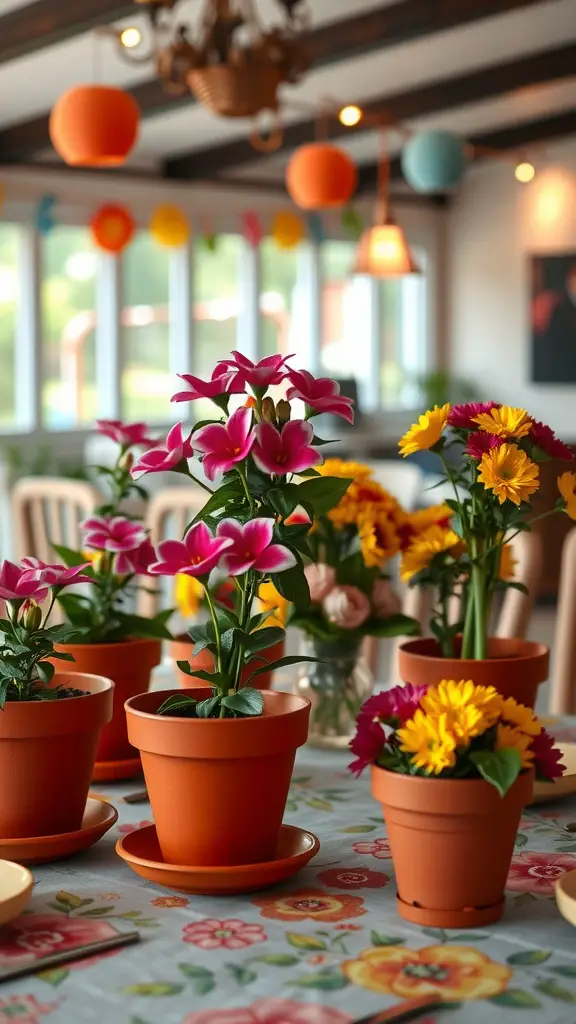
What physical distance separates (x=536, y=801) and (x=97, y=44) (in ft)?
18.2

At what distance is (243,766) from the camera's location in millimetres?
980

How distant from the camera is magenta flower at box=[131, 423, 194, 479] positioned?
3.28 ft

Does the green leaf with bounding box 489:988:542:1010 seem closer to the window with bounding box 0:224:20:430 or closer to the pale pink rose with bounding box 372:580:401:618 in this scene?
the pale pink rose with bounding box 372:580:401:618

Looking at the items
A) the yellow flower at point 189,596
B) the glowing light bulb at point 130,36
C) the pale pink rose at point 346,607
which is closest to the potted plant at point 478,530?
the pale pink rose at point 346,607

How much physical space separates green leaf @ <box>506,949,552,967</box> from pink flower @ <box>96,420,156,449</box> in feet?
2.33

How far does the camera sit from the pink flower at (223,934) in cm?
91

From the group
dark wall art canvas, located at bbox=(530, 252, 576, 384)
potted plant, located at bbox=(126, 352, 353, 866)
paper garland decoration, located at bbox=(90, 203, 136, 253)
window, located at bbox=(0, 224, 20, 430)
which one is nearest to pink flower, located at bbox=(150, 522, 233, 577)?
potted plant, located at bbox=(126, 352, 353, 866)

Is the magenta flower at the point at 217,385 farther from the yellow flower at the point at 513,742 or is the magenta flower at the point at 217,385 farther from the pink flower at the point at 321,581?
the pink flower at the point at 321,581

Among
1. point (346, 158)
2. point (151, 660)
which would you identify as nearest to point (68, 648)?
point (151, 660)

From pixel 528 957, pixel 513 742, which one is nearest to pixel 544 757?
pixel 513 742

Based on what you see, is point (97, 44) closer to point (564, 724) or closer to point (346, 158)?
point (346, 158)

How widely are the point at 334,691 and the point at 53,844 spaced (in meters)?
0.55

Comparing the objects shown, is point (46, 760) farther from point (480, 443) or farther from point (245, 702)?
point (480, 443)

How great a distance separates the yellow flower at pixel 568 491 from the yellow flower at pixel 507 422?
9 cm
